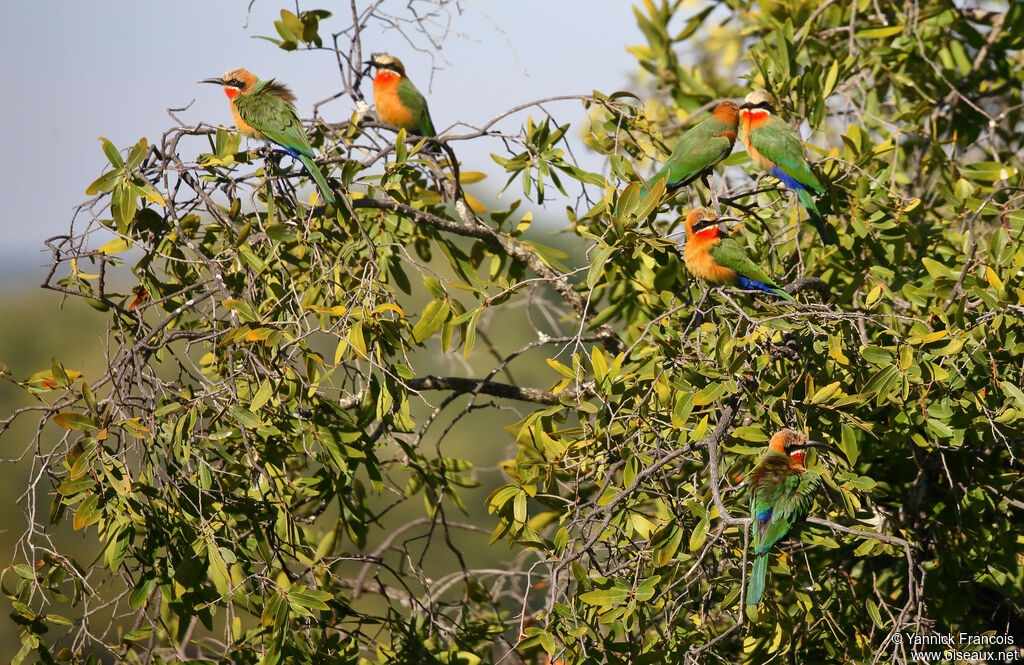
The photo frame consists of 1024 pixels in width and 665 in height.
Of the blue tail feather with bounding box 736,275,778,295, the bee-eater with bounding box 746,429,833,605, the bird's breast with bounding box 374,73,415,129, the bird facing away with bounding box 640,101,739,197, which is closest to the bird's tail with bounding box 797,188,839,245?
the bird facing away with bounding box 640,101,739,197

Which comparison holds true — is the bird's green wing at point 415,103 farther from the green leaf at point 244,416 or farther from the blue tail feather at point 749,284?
the green leaf at point 244,416

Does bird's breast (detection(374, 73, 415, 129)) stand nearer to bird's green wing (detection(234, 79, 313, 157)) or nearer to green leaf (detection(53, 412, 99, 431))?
bird's green wing (detection(234, 79, 313, 157))

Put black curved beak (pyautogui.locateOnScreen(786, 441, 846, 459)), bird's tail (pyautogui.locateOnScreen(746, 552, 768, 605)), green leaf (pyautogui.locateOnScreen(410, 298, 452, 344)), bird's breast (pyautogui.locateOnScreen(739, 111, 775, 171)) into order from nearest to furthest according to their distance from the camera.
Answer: bird's tail (pyautogui.locateOnScreen(746, 552, 768, 605)) → black curved beak (pyautogui.locateOnScreen(786, 441, 846, 459)) → green leaf (pyautogui.locateOnScreen(410, 298, 452, 344)) → bird's breast (pyautogui.locateOnScreen(739, 111, 775, 171))

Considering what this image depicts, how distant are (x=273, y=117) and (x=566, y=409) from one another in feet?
5.50

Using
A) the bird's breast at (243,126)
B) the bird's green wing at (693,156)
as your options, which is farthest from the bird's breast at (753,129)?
the bird's breast at (243,126)

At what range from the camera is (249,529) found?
278 centimetres

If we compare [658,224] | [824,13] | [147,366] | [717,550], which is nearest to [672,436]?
[717,550]

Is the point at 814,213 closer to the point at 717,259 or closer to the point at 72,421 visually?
the point at 717,259

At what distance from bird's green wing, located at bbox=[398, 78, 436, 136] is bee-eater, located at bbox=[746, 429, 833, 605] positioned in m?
2.82

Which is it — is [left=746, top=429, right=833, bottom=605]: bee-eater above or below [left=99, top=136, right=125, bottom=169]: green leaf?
below

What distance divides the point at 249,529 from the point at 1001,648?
2.96 meters

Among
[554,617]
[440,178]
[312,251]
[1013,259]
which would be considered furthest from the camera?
[440,178]

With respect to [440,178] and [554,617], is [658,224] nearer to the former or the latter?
[440,178]

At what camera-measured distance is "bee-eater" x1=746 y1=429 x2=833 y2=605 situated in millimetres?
2330
